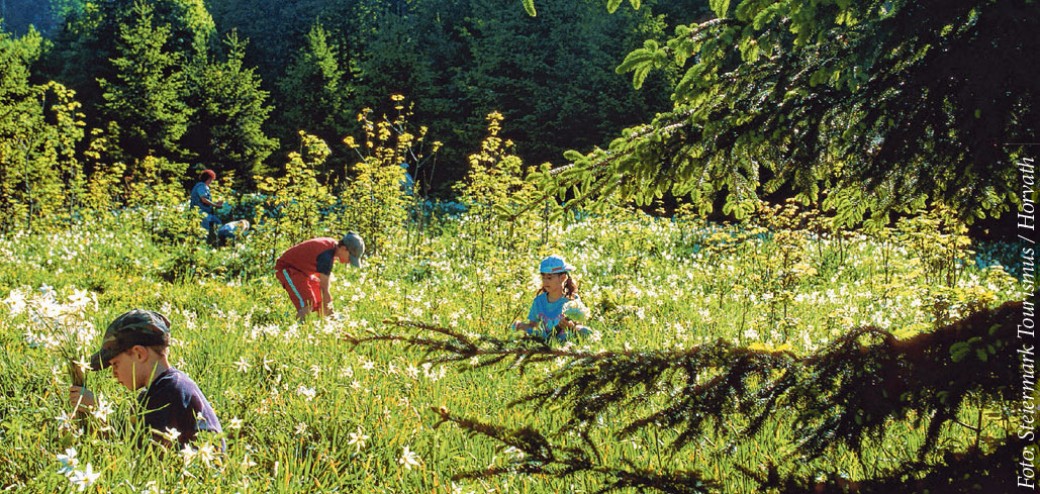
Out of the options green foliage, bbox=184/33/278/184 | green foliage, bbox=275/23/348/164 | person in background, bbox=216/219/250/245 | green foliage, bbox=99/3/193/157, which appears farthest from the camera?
green foliage, bbox=275/23/348/164

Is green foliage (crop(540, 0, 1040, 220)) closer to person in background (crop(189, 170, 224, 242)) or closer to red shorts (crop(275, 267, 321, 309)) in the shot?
red shorts (crop(275, 267, 321, 309))

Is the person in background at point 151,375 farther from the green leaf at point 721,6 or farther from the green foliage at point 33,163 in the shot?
the green foliage at point 33,163

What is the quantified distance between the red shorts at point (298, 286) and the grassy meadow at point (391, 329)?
272mm

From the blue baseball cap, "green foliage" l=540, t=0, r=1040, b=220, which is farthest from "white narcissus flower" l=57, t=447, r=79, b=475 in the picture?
the blue baseball cap

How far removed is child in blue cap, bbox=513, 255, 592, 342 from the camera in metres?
6.38

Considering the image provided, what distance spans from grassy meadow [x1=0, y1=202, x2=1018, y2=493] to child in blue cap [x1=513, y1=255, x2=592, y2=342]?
1.15ft

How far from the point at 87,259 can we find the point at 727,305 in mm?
8503

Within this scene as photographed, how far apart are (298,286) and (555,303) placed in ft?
8.42

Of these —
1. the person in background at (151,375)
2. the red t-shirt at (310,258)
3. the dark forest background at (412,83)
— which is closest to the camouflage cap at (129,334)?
the person in background at (151,375)

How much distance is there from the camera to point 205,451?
2.64m

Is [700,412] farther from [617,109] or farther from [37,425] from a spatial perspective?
[617,109]

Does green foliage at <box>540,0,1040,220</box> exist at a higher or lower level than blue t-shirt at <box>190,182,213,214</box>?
lower

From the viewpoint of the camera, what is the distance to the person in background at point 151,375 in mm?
3221

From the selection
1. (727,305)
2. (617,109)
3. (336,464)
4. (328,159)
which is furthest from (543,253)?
(328,159)
